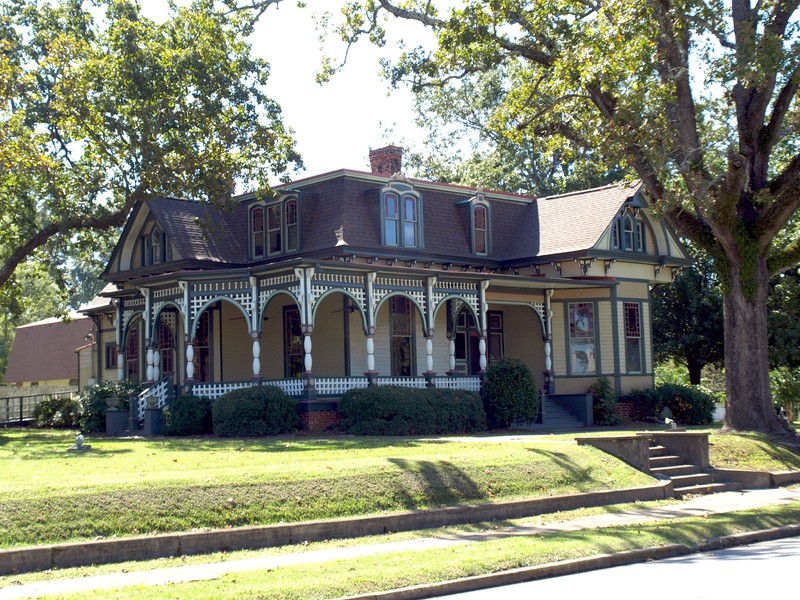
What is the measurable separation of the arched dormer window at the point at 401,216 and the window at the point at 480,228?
8.79 ft

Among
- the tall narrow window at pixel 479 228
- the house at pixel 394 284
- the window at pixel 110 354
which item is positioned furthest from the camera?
the window at pixel 110 354

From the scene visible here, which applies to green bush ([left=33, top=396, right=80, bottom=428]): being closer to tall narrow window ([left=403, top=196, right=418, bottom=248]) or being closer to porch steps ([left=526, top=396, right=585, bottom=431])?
tall narrow window ([left=403, top=196, right=418, bottom=248])

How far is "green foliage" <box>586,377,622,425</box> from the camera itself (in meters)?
31.9

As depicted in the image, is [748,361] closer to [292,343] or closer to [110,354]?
[292,343]

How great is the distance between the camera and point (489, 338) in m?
34.7

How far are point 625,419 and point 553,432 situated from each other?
682 centimetres

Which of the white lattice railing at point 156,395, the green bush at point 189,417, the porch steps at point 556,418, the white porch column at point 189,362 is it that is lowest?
the porch steps at point 556,418

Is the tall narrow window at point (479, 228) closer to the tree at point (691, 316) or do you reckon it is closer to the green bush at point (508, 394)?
the green bush at point (508, 394)

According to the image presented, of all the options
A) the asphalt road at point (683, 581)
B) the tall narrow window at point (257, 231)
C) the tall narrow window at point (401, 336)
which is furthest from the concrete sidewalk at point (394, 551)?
the tall narrow window at point (257, 231)

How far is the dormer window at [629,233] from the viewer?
34531 mm

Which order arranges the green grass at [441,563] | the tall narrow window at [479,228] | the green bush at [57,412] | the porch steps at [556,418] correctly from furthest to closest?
the tall narrow window at [479,228], the green bush at [57,412], the porch steps at [556,418], the green grass at [441,563]

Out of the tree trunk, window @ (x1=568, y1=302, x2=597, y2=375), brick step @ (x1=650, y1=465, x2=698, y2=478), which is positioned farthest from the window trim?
brick step @ (x1=650, y1=465, x2=698, y2=478)

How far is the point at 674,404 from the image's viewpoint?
110 ft

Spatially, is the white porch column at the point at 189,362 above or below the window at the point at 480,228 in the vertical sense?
below
